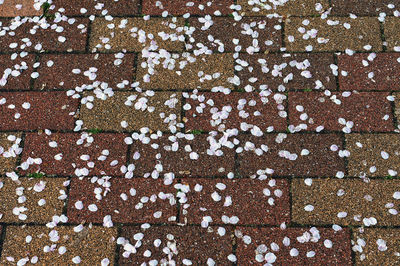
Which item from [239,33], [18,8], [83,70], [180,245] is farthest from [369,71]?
[18,8]

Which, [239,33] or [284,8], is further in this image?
[284,8]

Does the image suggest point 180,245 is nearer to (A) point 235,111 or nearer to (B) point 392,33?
(A) point 235,111

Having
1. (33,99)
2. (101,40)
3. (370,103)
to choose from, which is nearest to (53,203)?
(33,99)

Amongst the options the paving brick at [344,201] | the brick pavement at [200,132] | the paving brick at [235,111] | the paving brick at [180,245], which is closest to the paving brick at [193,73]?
the brick pavement at [200,132]

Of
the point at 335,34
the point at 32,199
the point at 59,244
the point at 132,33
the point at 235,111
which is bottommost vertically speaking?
the point at 59,244

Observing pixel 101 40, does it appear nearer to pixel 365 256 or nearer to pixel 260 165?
Answer: pixel 260 165

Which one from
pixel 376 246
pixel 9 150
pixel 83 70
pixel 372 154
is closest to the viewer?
pixel 376 246
